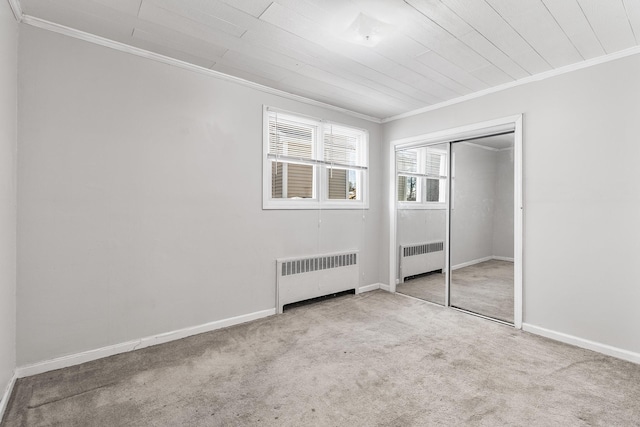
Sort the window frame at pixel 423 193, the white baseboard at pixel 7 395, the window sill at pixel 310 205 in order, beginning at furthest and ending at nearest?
1. the window frame at pixel 423 193
2. the window sill at pixel 310 205
3. the white baseboard at pixel 7 395

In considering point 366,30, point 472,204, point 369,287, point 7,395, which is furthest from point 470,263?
point 7,395

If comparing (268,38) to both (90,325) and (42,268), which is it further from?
(90,325)

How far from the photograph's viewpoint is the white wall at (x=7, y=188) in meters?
1.85

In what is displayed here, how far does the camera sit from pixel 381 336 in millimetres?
2973

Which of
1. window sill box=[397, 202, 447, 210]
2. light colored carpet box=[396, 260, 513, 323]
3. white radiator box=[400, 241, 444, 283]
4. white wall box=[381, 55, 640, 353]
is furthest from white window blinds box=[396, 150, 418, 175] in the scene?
light colored carpet box=[396, 260, 513, 323]

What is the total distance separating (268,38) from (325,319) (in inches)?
109

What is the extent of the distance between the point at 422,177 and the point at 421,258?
3.74 feet

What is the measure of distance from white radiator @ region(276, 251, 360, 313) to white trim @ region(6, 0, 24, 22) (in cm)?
284

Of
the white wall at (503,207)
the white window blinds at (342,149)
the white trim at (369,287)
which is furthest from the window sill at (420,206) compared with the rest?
the white trim at (369,287)

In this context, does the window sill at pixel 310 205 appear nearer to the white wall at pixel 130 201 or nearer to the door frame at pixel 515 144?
the white wall at pixel 130 201

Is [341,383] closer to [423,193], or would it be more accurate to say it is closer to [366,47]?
[366,47]

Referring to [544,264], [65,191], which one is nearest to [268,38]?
[65,191]

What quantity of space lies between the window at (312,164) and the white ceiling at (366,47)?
25.2 inches

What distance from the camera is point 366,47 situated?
2.50m
